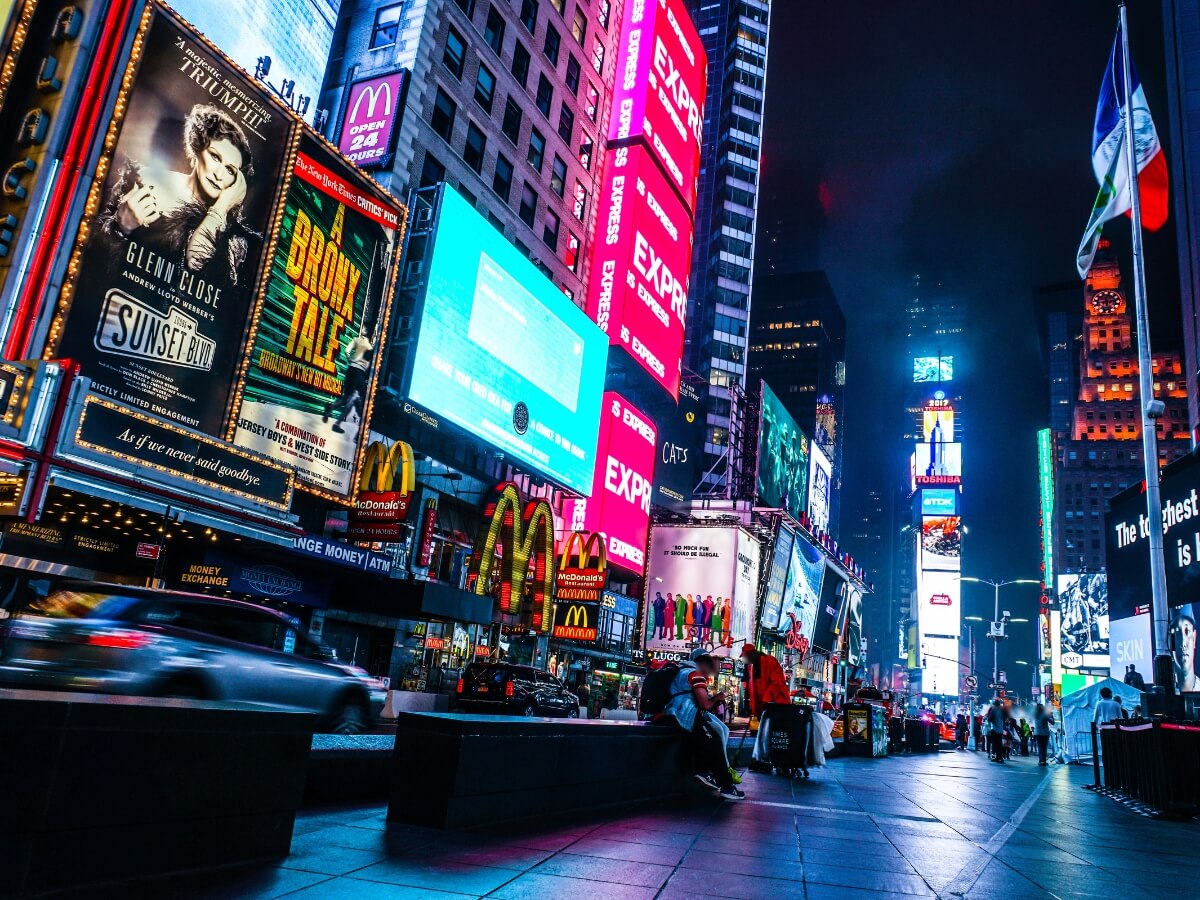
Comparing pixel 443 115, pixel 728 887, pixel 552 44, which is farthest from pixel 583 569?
pixel 728 887

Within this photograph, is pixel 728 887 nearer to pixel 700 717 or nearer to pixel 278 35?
pixel 700 717

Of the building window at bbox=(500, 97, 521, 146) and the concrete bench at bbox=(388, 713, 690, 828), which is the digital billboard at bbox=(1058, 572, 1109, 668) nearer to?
the building window at bbox=(500, 97, 521, 146)

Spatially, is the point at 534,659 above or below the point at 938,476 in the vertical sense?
below

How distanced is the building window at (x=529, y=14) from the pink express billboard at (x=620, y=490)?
18.4 metres

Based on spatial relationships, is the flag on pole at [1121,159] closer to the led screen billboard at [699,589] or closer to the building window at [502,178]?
the building window at [502,178]

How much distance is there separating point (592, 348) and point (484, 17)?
48.6ft

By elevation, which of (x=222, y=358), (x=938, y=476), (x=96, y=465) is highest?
(x=938, y=476)

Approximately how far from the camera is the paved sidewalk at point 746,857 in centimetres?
477

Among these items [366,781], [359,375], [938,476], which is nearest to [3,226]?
[359,375]

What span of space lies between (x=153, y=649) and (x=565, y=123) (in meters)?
39.5

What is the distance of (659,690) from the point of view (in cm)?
1105

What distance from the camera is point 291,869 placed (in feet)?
15.5

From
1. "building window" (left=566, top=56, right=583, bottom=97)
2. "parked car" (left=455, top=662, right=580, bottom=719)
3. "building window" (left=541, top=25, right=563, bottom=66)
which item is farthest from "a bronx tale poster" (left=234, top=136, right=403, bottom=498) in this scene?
"building window" (left=566, top=56, right=583, bottom=97)

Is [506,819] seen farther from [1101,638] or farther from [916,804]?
[1101,638]
